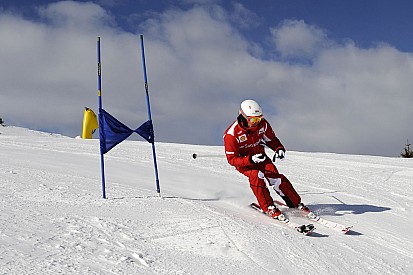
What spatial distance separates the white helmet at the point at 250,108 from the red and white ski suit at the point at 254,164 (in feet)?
0.79

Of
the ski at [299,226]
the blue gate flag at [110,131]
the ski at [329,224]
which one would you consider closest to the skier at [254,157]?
the ski at [329,224]

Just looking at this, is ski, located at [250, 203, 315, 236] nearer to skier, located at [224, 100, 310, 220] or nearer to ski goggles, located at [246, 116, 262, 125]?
skier, located at [224, 100, 310, 220]

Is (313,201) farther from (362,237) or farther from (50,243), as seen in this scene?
(50,243)

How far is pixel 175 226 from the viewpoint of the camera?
4.47 m

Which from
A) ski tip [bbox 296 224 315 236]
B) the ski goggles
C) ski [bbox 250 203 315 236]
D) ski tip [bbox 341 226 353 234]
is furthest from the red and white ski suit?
ski tip [bbox 341 226 353 234]

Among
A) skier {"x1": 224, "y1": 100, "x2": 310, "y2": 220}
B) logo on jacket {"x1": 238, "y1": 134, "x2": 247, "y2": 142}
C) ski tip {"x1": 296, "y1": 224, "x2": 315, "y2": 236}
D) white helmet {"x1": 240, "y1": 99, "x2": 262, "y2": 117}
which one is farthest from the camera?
logo on jacket {"x1": 238, "y1": 134, "x2": 247, "y2": 142}

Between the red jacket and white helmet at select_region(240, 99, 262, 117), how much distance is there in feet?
0.80

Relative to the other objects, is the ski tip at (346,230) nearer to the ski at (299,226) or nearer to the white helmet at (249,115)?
the ski at (299,226)

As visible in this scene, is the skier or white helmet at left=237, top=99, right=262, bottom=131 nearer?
the skier

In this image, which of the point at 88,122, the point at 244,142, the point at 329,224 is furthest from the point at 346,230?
the point at 88,122

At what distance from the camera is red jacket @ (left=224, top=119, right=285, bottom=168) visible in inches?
236

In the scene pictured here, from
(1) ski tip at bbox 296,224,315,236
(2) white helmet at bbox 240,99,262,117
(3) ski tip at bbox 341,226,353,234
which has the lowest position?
(3) ski tip at bbox 341,226,353,234

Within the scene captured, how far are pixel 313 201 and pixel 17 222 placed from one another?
4753 mm

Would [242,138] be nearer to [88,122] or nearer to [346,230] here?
[346,230]
